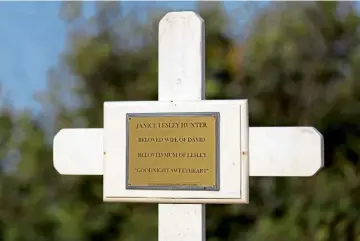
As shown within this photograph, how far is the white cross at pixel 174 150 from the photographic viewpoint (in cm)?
156

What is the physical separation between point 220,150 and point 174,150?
4.7 inches

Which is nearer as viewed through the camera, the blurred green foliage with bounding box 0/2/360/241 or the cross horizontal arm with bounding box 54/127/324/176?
the cross horizontal arm with bounding box 54/127/324/176

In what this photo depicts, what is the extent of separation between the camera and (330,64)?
10.3ft

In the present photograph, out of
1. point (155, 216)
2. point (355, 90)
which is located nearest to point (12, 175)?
point (155, 216)

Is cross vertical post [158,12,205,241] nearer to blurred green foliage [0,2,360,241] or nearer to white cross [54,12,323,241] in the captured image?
white cross [54,12,323,241]

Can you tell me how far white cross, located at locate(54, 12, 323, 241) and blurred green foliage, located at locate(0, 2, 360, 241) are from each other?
Answer: 1.31 m

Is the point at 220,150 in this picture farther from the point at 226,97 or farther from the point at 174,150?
the point at 226,97

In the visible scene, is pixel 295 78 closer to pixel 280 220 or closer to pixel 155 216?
pixel 280 220

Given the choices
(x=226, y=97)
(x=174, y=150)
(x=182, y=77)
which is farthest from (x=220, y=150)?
(x=226, y=97)

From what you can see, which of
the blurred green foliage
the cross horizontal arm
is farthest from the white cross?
the blurred green foliage

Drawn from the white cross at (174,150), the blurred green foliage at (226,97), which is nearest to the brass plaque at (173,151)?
the white cross at (174,150)

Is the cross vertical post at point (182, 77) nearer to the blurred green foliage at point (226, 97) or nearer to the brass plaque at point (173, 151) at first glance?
the brass plaque at point (173, 151)

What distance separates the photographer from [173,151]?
1605 mm

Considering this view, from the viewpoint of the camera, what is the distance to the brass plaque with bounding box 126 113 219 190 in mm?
1578
